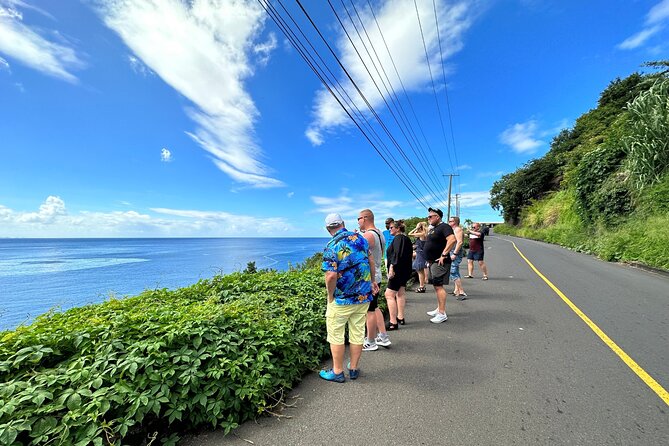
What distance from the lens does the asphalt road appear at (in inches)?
92.7

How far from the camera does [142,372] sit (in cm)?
236

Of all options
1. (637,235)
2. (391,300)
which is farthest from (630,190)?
(391,300)

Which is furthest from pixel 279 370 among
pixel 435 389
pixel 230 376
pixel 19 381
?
pixel 19 381

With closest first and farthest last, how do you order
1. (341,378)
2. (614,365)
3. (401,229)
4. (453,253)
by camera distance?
(341,378)
(614,365)
(401,229)
(453,253)

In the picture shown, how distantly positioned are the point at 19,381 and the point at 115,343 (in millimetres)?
567

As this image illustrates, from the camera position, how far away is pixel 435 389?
3021mm

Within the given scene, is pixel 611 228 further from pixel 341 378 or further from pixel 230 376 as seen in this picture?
pixel 230 376

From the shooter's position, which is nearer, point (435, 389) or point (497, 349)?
point (435, 389)

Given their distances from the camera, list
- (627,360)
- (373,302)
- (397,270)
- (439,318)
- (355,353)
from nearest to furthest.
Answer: (355,353), (627,360), (373,302), (397,270), (439,318)

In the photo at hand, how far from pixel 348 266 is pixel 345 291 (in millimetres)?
279

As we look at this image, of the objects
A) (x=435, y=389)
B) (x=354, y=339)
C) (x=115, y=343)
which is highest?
(x=115, y=343)

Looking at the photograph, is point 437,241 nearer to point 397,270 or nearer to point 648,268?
point 397,270

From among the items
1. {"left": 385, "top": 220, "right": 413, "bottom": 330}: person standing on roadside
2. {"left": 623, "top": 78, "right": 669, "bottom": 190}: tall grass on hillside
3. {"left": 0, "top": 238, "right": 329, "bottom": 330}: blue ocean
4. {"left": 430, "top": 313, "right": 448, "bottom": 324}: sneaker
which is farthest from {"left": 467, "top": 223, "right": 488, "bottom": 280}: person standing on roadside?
{"left": 623, "top": 78, "right": 669, "bottom": 190}: tall grass on hillside

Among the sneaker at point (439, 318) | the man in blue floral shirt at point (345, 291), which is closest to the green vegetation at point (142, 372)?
the man in blue floral shirt at point (345, 291)
